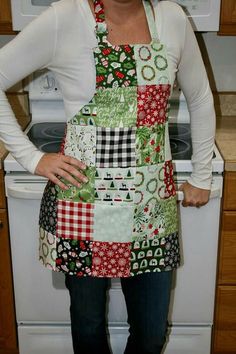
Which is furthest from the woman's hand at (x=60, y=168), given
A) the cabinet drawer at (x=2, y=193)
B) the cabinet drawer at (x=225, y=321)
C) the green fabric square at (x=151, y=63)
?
the cabinet drawer at (x=225, y=321)

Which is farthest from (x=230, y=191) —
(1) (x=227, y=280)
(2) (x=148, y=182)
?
(2) (x=148, y=182)

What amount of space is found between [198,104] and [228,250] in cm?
61

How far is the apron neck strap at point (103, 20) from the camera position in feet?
4.34

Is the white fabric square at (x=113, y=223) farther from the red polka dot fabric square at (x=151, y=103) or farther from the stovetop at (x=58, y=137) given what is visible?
the stovetop at (x=58, y=137)

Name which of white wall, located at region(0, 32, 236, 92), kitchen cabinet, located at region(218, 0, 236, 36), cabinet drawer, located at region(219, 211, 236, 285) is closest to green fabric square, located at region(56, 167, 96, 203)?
cabinet drawer, located at region(219, 211, 236, 285)

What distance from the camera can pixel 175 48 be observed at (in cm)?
138

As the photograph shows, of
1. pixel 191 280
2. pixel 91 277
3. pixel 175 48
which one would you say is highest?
pixel 175 48

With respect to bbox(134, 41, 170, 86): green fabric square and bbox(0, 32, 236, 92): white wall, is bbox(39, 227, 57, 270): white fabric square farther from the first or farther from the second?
bbox(0, 32, 236, 92): white wall

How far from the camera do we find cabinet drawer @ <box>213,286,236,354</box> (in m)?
1.95

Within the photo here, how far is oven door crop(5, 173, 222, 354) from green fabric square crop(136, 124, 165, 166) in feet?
1.18

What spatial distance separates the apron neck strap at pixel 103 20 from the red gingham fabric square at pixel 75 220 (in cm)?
42

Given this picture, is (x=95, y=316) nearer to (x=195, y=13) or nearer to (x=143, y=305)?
(x=143, y=305)

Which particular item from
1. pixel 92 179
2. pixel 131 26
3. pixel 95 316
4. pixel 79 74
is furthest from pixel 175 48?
pixel 95 316

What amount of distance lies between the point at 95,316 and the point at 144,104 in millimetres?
606
